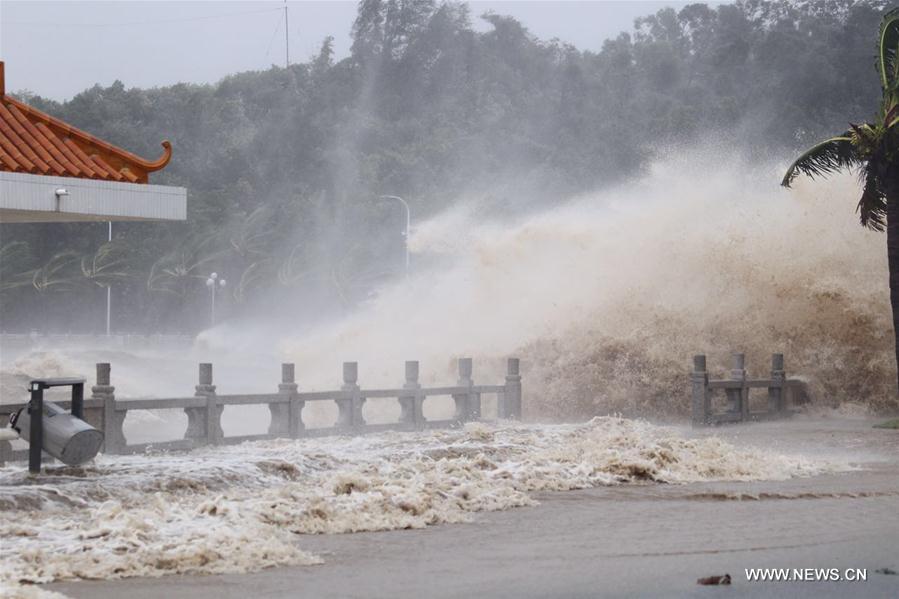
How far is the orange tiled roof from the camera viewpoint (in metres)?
13.1

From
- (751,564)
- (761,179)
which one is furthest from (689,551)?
(761,179)

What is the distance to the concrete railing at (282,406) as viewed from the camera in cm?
1764

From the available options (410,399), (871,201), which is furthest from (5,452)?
(871,201)

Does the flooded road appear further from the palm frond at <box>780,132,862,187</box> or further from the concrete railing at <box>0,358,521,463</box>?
the palm frond at <box>780,132,862,187</box>

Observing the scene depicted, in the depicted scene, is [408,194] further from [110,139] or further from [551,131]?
[110,139]

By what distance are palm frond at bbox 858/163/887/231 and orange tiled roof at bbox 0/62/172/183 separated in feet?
50.7

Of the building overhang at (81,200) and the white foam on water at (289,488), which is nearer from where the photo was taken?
the white foam on water at (289,488)

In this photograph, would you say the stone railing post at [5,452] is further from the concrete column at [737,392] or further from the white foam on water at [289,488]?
the concrete column at [737,392]

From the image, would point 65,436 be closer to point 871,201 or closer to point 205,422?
point 205,422

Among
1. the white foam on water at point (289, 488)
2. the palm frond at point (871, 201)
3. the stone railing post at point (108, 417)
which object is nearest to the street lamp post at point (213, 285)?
the palm frond at point (871, 201)

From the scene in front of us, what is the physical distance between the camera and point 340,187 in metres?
88.2

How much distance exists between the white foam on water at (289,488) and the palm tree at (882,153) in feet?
24.7

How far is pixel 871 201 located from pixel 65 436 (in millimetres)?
17580

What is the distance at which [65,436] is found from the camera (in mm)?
12836
